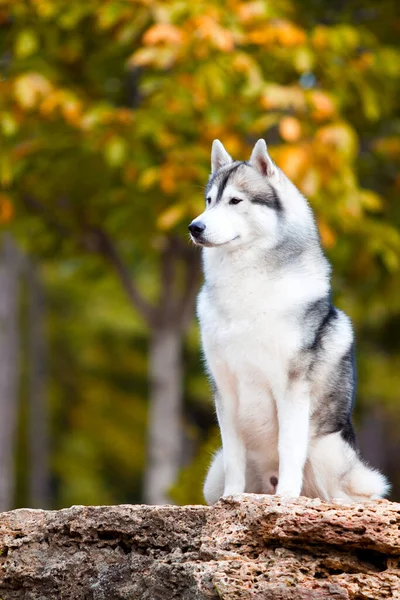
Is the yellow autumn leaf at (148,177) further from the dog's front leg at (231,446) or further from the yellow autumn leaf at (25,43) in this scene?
the dog's front leg at (231,446)

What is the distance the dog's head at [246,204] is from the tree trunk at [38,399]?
15.2 m

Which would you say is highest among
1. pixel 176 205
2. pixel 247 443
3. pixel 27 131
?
pixel 27 131

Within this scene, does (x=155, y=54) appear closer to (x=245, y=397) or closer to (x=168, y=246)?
(x=168, y=246)

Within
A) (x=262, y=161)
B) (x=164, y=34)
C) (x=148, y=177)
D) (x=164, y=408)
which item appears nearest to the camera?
(x=262, y=161)

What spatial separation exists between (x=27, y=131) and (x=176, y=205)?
194 cm

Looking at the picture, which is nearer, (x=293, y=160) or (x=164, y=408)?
(x=293, y=160)

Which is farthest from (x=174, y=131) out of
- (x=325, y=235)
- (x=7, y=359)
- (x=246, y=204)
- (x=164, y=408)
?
(x=7, y=359)

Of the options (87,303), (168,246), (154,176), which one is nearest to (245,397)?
(154,176)

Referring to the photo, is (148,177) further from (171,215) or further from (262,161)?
(262,161)

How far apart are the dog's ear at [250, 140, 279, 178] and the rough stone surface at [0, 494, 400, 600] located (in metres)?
1.81

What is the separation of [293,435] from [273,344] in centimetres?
50

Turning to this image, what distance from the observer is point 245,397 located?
563 cm

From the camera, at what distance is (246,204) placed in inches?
224

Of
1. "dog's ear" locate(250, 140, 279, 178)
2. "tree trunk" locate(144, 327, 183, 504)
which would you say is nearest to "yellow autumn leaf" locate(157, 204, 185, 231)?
"tree trunk" locate(144, 327, 183, 504)
